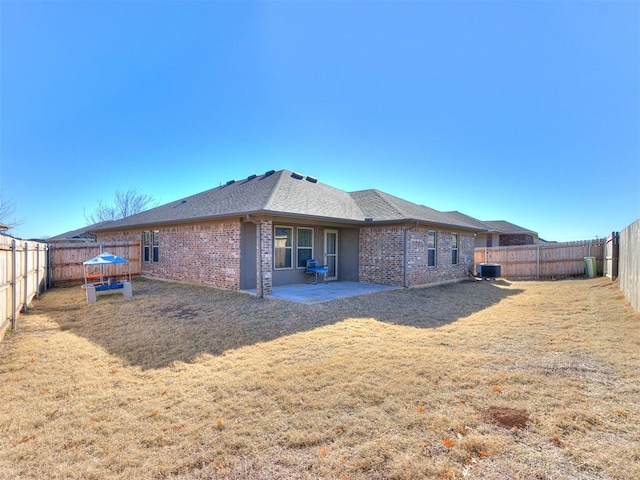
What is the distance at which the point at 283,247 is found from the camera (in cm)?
1127

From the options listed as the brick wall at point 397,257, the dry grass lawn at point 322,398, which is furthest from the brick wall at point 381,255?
the dry grass lawn at point 322,398

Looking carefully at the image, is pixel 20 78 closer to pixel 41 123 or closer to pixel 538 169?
pixel 41 123

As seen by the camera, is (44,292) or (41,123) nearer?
(44,292)

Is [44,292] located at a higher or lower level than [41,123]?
lower

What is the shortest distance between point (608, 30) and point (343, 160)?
10.9m

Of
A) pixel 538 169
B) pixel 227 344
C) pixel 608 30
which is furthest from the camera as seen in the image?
pixel 538 169

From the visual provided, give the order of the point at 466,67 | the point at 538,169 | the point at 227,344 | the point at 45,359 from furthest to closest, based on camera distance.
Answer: the point at 538,169, the point at 466,67, the point at 227,344, the point at 45,359

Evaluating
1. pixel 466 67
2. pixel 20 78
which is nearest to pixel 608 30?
pixel 466 67

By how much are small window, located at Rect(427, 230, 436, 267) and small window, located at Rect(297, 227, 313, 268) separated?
479 cm

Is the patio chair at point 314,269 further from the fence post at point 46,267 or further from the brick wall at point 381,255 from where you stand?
the fence post at point 46,267

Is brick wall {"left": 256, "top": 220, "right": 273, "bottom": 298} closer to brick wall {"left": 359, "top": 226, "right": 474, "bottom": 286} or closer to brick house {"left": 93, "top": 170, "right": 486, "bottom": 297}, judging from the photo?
brick house {"left": 93, "top": 170, "right": 486, "bottom": 297}

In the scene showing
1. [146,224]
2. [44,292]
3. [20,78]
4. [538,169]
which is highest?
Answer: [20,78]

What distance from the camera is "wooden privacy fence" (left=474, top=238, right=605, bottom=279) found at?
1471 cm

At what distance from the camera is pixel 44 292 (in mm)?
11445
